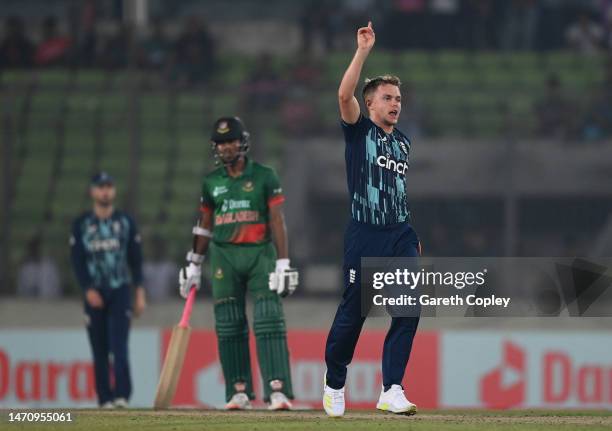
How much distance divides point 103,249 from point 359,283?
16.7ft

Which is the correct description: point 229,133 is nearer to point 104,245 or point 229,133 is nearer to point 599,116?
point 104,245

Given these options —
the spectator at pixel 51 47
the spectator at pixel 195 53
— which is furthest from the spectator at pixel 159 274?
the spectator at pixel 51 47

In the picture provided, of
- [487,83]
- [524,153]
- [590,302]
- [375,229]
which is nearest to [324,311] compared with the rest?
[524,153]

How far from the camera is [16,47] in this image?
24547 millimetres

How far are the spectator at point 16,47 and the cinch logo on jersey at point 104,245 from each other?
10.6m

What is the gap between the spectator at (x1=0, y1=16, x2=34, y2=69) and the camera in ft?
79.8

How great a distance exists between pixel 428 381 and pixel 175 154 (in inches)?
226

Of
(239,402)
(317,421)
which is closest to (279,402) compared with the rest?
(239,402)

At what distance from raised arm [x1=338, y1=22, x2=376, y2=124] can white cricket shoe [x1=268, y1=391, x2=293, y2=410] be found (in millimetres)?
2712

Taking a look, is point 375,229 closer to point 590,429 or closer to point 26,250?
point 590,429

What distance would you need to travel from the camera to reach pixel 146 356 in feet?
57.1

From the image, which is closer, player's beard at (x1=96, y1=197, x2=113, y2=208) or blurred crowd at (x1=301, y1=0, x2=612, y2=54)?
player's beard at (x1=96, y1=197, x2=113, y2=208)

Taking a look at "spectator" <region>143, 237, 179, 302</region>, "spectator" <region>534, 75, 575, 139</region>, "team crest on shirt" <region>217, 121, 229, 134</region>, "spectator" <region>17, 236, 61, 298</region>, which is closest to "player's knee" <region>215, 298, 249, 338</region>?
"team crest on shirt" <region>217, 121, 229, 134</region>

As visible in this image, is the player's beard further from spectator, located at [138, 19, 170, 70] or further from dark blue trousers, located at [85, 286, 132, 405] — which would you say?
spectator, located at [138, 19, 170, 70]
